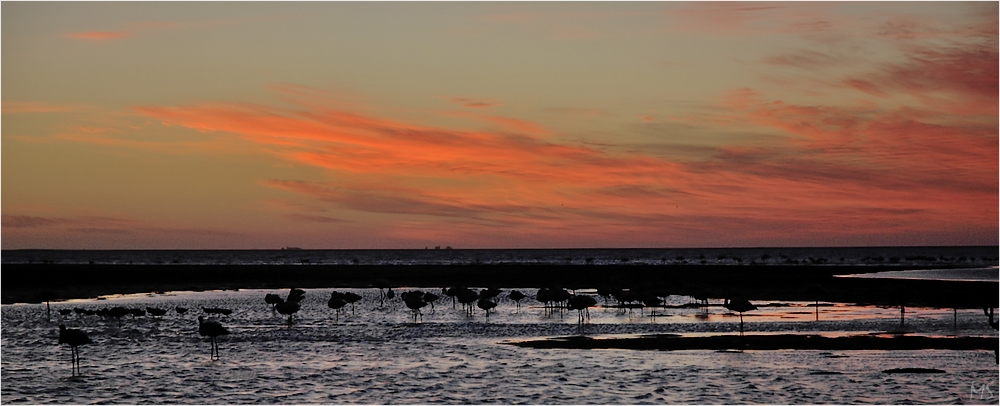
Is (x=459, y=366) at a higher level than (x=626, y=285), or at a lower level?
lower

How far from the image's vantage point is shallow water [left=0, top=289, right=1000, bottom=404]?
1761 cm

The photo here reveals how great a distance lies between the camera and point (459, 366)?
69.0ft

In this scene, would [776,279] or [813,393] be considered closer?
[813,393]

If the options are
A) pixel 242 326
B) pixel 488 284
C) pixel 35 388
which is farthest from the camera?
pixel 488 284

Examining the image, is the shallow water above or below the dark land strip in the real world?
below

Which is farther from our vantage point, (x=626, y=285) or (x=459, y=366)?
(x=626, y=285)

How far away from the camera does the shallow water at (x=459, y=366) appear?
1761cm

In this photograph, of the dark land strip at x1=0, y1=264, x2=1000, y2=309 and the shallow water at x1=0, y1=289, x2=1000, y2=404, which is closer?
the shallow water at x1=0, y1=289, x2=1000, y2=404

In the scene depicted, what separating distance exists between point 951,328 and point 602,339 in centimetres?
1037

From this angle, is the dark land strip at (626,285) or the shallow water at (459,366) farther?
the dark land strip at (626,285)

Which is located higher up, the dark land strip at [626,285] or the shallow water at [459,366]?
the dark land strip at [626,285]

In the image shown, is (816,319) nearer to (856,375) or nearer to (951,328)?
(951,328)

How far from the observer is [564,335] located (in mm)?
27578

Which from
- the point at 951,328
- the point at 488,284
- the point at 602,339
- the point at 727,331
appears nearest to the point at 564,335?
the point at 602,339
